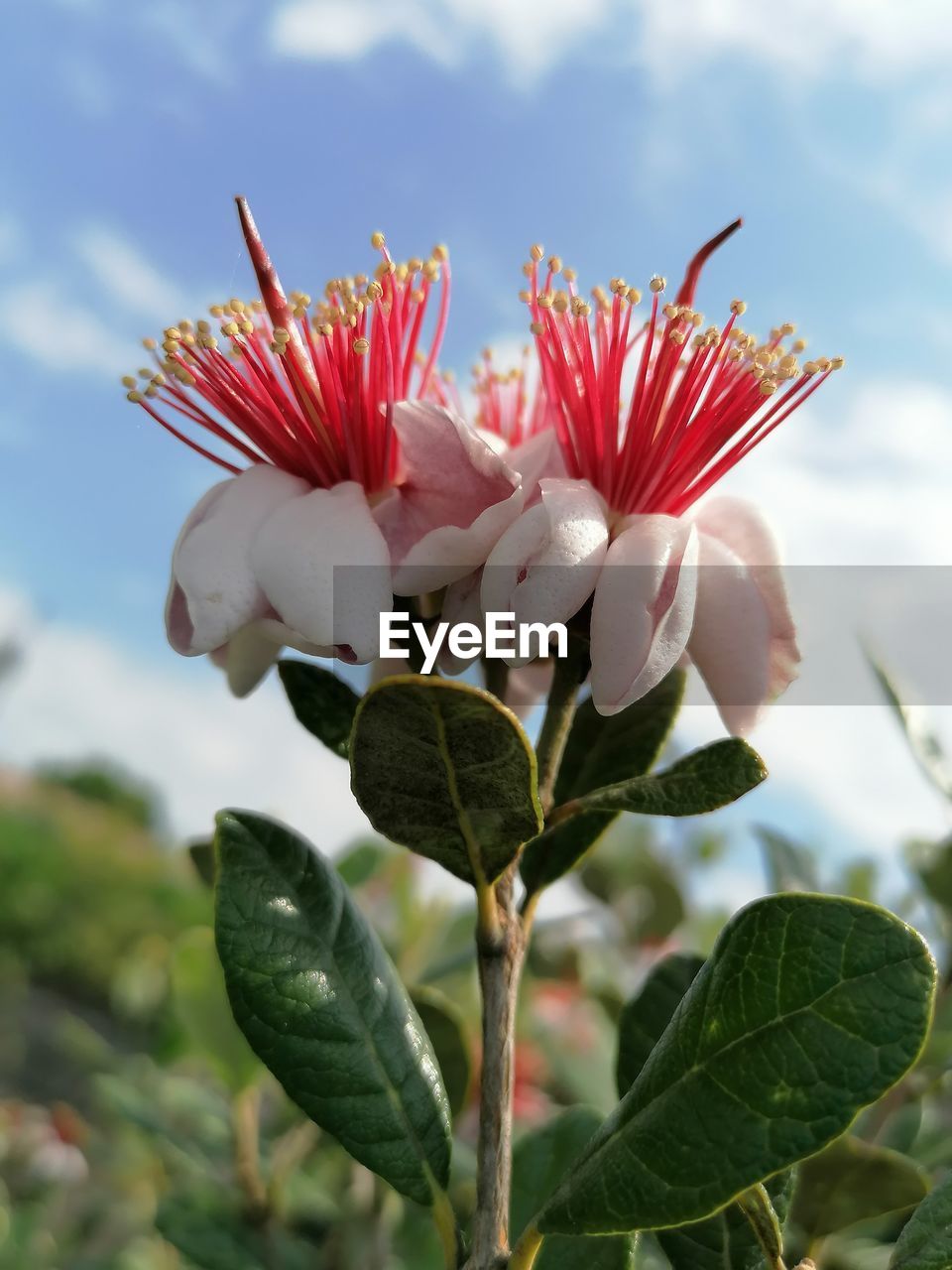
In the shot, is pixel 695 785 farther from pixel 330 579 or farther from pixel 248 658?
pixel 248 658

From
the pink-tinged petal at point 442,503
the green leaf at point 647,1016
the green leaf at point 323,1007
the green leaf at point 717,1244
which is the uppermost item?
the pink-tinged petal at point 442,503

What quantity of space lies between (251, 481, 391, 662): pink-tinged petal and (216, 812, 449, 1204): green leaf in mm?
124

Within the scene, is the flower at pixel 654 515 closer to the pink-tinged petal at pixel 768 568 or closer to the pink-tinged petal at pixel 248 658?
the pink-tinged petal at pixel 768 568

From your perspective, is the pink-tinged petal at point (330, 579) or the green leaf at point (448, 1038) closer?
the pink-tinged petal at point (330, 579)

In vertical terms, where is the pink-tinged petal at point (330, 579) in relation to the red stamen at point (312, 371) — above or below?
below

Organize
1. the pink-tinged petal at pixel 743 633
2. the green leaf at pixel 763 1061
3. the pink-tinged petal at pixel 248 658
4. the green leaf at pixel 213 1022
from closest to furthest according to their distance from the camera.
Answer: the green leaf at pixel 763 1061, the pink-tinged petal at pixel 743 633, the pink-tinged petal at pixel 248 658, the green leaf at pixel 213 1022

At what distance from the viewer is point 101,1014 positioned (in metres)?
11.2

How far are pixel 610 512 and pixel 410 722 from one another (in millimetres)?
268

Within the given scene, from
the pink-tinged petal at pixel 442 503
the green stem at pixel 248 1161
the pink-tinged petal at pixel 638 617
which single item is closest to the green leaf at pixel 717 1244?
the pink-tinged petal at pixel 638 617

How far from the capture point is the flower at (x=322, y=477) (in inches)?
28.7

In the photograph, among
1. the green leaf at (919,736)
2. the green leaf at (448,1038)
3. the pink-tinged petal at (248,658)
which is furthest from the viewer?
the green leaf at (919,736)

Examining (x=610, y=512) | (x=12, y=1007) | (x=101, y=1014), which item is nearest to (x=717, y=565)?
(x=610, y=512)

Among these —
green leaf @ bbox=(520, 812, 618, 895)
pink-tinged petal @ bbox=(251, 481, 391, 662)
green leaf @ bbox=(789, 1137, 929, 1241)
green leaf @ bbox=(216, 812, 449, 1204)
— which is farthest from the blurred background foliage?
pink-tinged petal @ bbox=(251, 481, 391, 662)

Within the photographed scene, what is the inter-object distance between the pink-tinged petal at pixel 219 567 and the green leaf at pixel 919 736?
650 millimetres
